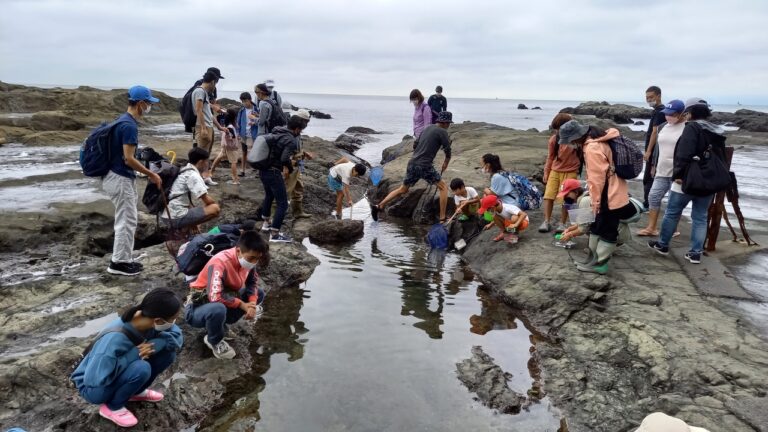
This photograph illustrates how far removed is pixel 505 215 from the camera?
7.25 m

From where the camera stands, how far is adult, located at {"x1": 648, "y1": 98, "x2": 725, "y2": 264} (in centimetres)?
586

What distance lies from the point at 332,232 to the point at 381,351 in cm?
381

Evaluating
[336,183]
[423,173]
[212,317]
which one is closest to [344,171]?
[336,183]

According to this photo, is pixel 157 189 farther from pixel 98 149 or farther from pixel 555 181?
pixel 555 181

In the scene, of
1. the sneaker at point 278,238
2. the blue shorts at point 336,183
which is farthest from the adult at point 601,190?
the blue shorts at point 336,183

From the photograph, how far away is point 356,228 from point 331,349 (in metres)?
3.99

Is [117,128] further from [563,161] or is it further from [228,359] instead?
[563,161]

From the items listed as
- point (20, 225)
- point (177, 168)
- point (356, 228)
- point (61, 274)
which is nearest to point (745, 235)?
point (356, 228)

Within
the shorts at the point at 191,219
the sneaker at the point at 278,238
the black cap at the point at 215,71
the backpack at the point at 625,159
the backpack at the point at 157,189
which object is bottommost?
the sneaker at the point at 278,238

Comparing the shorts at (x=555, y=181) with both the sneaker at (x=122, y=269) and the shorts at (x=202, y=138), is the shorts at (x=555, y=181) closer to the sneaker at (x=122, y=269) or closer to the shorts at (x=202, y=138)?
the sneaker at (x=122, y=269)

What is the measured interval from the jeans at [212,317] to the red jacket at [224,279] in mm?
78

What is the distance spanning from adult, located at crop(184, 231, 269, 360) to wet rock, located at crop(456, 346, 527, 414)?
202 centimetres

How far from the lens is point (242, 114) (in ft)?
33.6

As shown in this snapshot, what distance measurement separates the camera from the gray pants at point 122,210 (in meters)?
5.18
